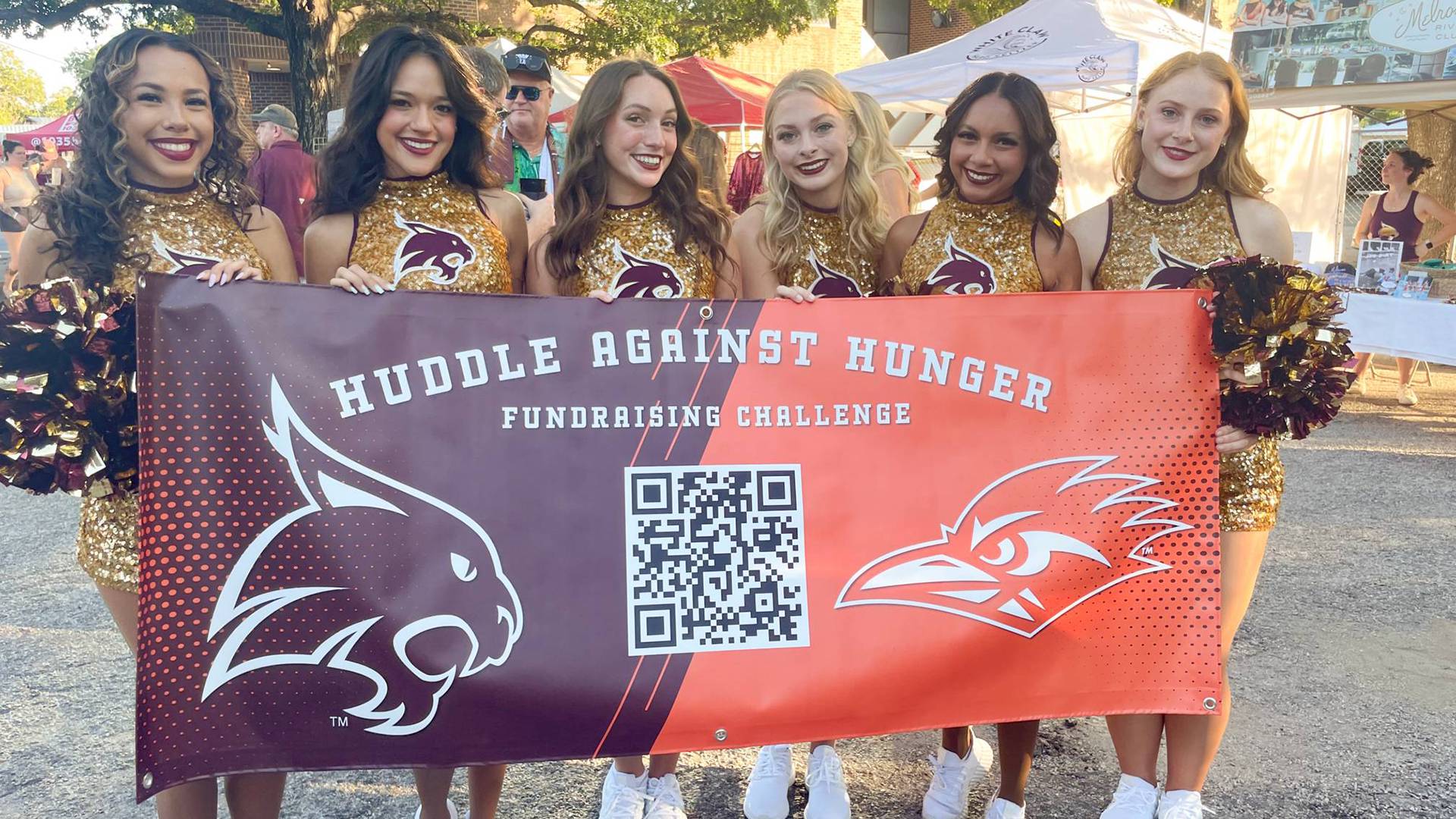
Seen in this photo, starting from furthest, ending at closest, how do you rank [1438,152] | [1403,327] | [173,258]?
[1438,152] < [1403,327] < [173,258]

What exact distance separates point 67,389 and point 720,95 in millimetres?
11628

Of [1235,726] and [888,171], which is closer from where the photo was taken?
[1235,726]

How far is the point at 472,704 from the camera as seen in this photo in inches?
83.1

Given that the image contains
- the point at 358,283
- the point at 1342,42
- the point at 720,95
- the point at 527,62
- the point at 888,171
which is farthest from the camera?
the point at 720,95

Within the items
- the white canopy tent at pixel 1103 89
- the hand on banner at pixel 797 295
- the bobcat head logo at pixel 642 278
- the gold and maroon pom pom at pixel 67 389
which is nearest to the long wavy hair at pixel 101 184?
the gold and maroon pom pom at pixel 67 389

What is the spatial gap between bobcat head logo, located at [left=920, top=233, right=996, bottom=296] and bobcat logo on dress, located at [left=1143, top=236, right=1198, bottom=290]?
43cm

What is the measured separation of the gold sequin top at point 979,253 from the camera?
2736 mm

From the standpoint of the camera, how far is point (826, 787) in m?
2.84

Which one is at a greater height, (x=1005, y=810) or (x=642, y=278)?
(x=642, y=278)

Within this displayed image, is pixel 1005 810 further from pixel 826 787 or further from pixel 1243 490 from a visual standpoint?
pixel 1243 490

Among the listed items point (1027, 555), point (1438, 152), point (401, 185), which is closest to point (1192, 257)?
point (1027, 555)

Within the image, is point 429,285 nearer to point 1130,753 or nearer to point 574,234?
point 574,234

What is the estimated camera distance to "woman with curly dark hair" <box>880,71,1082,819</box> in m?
2.72

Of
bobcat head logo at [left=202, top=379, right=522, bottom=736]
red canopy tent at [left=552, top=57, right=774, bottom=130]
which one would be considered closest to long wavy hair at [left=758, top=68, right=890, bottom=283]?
bobcat head logo at [left=202, top=379, right=522, bottom=736]
